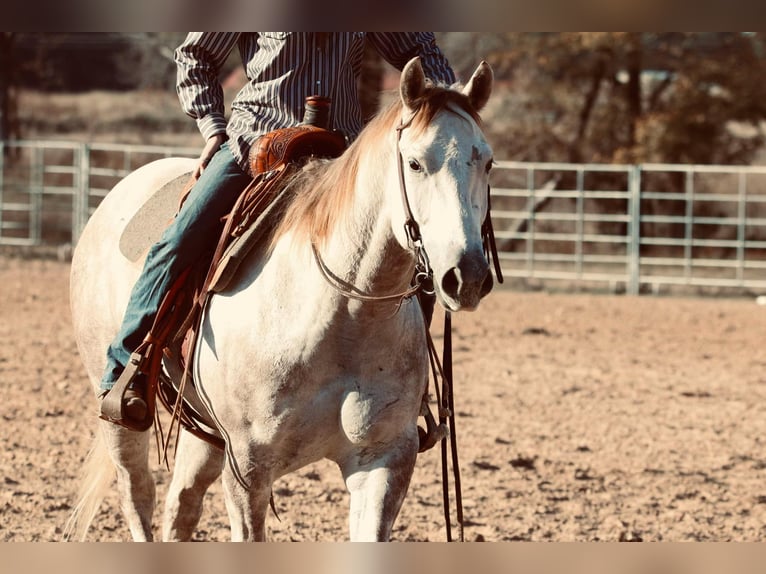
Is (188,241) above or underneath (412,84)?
underneath

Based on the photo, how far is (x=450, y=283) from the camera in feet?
7.61

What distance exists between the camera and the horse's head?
7.55ft

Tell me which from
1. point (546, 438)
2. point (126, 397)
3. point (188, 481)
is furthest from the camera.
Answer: point (546, 438)

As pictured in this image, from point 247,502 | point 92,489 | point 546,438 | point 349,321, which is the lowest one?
point 546,438

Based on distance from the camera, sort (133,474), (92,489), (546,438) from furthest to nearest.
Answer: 1. (546,438)
2. (92,489)
3. (133,474)

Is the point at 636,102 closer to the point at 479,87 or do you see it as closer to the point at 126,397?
the point at 126,397

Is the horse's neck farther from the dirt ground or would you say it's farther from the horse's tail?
the dirt ground

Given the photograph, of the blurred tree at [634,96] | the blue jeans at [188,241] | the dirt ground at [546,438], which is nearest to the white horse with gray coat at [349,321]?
the blue jeans at [188,241]

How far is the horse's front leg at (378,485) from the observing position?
9.26 feet

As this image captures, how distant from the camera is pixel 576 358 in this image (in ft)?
29.3

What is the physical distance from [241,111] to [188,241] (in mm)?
455

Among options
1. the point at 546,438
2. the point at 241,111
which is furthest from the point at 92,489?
the point at 546,438

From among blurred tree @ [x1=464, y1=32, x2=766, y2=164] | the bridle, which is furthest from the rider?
blurred tree @ [x1=464, y1=32, x2=766, y2=164]

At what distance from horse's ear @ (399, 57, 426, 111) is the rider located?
0.67m
